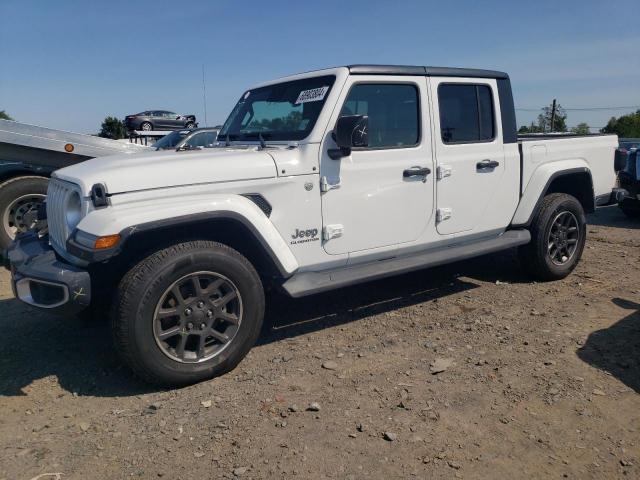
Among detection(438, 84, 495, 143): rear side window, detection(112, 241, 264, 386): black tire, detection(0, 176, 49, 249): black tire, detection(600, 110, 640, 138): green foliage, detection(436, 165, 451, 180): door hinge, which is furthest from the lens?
detection(600, 110, 640, 138): green foliage

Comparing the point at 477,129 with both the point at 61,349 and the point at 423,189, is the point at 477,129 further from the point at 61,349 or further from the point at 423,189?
the point at 61,349

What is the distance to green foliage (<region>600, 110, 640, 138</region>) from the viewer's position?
3838 cm

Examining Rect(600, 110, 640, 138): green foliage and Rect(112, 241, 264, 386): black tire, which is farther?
Rect(600, 110, 640, 138): green foliage

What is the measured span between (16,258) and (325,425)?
2.32m

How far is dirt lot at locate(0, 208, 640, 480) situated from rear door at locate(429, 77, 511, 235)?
32.6 inches

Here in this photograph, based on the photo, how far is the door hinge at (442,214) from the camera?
439cm

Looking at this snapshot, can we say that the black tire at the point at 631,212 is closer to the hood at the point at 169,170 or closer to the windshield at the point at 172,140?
the hood at the point at 169,170

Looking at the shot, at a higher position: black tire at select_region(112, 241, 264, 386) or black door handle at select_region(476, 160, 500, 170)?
black door handle at select_region(476, 160, 500, 170)

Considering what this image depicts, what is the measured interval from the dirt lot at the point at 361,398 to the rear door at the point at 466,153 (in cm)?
83

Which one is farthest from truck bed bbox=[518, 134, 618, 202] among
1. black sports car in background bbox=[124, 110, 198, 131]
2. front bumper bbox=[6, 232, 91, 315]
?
black sports car in background bbox=[124, 110, 198, 131]

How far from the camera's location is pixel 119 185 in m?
3.09

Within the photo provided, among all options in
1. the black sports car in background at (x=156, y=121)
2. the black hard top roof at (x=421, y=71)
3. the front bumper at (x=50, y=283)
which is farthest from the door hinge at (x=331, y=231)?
the black sports car in background at (x=156, y=121)

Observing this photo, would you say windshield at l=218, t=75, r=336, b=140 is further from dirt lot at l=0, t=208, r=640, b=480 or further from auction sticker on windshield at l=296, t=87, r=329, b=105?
dirt lot at l=0, t=208, r=640, b=480

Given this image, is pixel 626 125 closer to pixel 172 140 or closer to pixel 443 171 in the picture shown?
pixel 172 140
